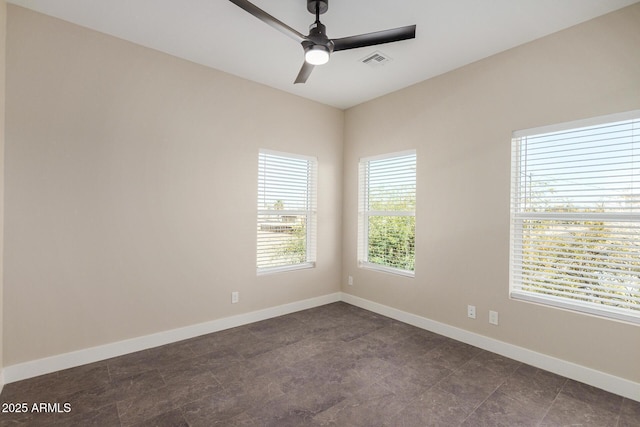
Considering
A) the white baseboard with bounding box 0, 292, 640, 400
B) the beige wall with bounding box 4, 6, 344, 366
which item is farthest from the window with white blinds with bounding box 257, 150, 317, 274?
the white baseboard with bounding box 0, 292, 640, 400

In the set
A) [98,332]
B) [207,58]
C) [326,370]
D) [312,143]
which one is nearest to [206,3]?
[207,58]

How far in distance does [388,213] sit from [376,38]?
2247 millimetres

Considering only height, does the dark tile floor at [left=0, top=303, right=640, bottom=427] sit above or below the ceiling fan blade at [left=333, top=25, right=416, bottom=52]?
below

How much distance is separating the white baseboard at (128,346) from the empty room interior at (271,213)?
0.07 ft

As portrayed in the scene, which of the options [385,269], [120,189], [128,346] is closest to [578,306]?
[385,269]

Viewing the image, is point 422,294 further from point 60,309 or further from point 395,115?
point 60,309

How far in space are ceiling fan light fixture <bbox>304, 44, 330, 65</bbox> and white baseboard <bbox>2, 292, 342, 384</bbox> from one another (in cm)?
278

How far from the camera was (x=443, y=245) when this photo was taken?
3.33 metres

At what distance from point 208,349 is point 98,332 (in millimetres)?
942

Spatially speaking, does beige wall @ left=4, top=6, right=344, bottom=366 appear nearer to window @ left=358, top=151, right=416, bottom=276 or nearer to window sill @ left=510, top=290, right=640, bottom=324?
window @ left=358, top=151, right=416, bottom=276

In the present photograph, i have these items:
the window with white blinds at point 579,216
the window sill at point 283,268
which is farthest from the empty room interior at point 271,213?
the window sill at point 283,268

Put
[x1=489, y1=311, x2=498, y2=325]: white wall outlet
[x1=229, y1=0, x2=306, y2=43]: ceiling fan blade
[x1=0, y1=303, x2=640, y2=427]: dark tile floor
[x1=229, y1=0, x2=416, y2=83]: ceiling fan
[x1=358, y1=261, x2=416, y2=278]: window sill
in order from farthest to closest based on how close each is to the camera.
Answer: [x1=358, y1=261, x2=416, y2=278]: window sill, [x1=489, y1=311, x2=498, y2=325]: white wall outlet, [x1=229, y1=0, x2=416, y2=83]: ceiling fan, [x1=0, y1=303, x2=640, y2=427]: dark tile floor, [x1=229, y1=0, x2=306, y2=43]: ceiling fan blade

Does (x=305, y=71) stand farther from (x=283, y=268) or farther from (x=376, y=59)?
(x=283, y=268)

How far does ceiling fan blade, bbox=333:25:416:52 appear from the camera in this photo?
2.06 m
